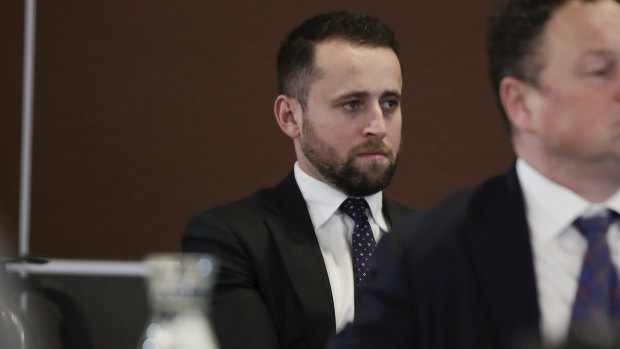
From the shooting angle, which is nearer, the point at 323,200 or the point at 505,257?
the point at 505,257

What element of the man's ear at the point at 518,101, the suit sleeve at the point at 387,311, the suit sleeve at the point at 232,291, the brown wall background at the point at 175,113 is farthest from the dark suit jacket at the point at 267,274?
the brown wall background at the point at 175,113

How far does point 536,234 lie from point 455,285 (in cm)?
13

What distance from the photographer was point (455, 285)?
3.67ft

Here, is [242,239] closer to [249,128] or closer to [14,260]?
[14,260]

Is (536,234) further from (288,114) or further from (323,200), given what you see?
(288,114)

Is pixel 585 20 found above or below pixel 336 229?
above

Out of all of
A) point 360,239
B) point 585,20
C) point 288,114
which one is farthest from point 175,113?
point 585,20

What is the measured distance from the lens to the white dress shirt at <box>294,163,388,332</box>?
1758 mm

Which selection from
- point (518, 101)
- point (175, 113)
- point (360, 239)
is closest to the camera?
point (518, 101)

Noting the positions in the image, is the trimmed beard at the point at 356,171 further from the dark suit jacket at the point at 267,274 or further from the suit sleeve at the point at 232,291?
the suit sleeve at the point at 232,291

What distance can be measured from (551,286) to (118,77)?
2039 millimetres

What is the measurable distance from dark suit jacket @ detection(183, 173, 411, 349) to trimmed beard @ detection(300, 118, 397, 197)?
0.09 m

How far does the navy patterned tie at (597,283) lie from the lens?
106 cm

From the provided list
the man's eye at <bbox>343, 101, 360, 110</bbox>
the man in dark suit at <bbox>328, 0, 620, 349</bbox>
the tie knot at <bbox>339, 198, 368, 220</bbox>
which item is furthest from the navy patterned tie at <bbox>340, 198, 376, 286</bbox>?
the man in dark suit at <bbox>328, 0, 620, 349</bbox>
